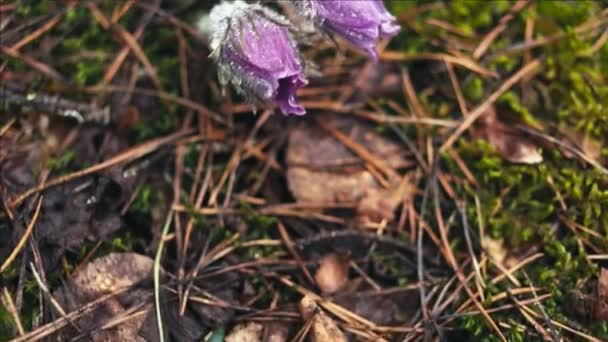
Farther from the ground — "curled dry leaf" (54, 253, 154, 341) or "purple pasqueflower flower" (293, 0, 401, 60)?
"purple pasqueflower flower" (293, 0, 401, 60)

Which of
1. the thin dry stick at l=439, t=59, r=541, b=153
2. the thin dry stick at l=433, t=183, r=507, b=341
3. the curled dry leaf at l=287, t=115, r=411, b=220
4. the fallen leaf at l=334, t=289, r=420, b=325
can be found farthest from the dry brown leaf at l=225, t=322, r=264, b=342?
the thin dry stick at l=439, t=59, r=541, b=153

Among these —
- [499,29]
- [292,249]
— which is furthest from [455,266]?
[499,29]

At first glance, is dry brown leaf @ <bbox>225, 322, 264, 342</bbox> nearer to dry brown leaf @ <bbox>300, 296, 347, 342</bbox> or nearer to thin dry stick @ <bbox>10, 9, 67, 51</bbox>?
dry brown leaf @ <bbox>300, 296, 347, 342</bbox>

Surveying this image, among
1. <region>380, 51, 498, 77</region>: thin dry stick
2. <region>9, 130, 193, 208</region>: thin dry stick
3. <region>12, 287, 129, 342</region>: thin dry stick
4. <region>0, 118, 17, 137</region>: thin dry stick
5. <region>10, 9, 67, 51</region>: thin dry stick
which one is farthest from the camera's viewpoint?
<region>380, 51, 498, 77</region>: thin dry stick

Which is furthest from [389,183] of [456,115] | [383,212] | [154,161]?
[154,161]

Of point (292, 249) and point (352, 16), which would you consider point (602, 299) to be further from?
point (352, 16)

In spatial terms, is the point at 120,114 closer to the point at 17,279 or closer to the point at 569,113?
the point at 17,279
